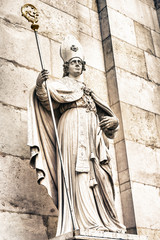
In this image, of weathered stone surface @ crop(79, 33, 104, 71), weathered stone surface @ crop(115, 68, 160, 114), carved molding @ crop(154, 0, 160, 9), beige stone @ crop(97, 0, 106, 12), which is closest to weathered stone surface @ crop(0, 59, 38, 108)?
weathered stone surface @ crop(79, 33, 104, 71)

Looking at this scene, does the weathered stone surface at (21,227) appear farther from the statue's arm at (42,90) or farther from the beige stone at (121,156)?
the beige stone at (121,156)

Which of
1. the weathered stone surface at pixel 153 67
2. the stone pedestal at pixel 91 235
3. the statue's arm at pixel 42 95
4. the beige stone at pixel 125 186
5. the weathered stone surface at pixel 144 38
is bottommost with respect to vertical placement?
the stone pedestal at pixel 91 235

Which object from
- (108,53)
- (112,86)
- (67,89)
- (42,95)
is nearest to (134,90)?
(112,86)

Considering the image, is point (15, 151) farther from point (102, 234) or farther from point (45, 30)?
point (45, 30)

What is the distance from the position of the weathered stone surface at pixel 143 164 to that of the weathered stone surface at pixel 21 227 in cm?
174

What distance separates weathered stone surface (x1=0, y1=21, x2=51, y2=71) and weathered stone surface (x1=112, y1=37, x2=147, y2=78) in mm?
1446

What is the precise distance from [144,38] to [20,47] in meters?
2.78

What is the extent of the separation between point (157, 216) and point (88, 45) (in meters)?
3.02

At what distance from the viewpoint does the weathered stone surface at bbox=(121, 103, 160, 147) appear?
6684mm

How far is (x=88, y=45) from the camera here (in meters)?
7.27

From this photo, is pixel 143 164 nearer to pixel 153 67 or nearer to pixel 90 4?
pixel 153 67

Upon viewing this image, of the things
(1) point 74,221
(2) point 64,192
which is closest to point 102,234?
(1) point 74,221

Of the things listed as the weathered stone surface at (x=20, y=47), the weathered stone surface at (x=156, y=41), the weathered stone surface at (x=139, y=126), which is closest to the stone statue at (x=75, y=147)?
the weathered stone surface at (x=20, y=47)

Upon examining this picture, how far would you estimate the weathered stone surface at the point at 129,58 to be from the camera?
7.27 m
